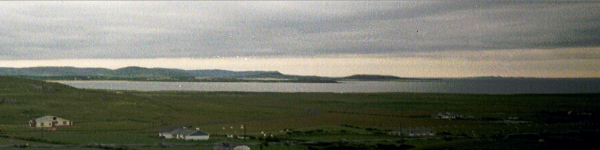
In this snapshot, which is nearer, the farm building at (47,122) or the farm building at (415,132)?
the farm building at (415,132)

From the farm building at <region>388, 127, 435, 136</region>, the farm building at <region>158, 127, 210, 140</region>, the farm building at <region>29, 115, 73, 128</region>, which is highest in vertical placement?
the farm building at <region>29, 115, 73, 128</region>

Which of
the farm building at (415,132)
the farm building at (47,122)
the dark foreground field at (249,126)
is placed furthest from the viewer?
the farm building at (47,122)

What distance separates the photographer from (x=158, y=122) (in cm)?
7225

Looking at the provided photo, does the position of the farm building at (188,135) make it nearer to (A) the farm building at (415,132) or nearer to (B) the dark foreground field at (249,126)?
(B) the dark foreground field at (249,126)

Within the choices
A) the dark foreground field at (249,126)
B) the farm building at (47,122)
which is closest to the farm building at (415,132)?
the dark foreground field at (249,126)

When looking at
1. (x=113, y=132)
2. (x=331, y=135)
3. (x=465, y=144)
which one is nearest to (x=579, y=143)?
(x=465, y=144)

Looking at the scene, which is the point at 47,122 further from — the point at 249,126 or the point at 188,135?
the point at 249,126

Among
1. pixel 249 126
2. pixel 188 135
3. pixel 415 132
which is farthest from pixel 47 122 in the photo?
pixel 415 132

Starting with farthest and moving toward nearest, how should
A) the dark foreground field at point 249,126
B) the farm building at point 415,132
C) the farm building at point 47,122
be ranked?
the farm building at point 47,122 < the farm building at point 415,132 < the dark foreground field at point 249,126

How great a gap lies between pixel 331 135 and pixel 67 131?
28672mm

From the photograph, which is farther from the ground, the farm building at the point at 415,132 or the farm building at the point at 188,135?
the farm building at the point at 188,135

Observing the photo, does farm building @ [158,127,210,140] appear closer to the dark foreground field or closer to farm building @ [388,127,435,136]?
the dark foreground field

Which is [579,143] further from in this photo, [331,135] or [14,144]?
[14,144]

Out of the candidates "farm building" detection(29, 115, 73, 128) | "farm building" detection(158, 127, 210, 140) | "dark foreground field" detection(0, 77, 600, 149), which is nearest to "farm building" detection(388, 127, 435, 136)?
"dark foreground field" detection(0, 77, 600, 149)
